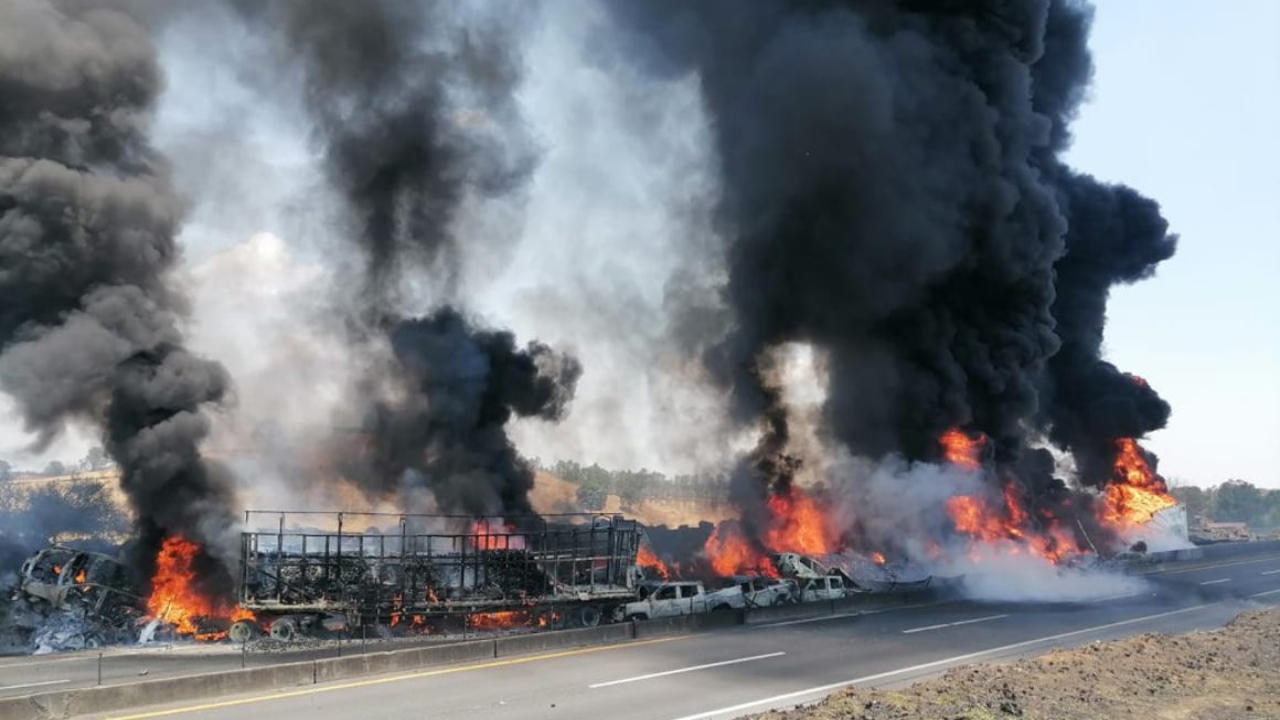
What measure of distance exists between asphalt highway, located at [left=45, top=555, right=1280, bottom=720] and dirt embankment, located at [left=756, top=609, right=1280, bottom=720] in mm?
1524

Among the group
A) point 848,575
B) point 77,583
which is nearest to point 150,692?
point 77,583

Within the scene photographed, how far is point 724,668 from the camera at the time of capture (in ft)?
55.2

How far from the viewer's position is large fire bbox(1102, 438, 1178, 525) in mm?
54531

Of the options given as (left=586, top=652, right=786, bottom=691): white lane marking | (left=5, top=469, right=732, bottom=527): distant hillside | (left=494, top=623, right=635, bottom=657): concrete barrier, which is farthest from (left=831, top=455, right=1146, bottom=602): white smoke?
(left=5, top=469, right=732, bottom=527): distant hillside

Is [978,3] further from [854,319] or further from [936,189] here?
[854,319]

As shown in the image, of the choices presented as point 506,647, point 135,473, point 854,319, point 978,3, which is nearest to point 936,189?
point 854,319

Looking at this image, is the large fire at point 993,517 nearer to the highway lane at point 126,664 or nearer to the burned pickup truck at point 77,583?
the highway lane at point 126,664

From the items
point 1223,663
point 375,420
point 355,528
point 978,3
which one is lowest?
point 1223,663

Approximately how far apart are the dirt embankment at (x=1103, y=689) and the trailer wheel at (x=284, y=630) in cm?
1429

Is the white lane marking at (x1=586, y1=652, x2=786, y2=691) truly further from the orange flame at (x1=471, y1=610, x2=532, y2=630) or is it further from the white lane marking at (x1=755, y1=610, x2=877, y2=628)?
the orange flame at (x1=471, y1=610, x2=532, y2=630)

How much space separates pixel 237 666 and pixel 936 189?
34215 mm

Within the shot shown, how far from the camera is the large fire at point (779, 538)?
37375mm

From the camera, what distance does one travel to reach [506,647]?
18.4 m

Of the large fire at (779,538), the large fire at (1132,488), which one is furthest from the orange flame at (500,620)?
the large fire at (1132,488)
